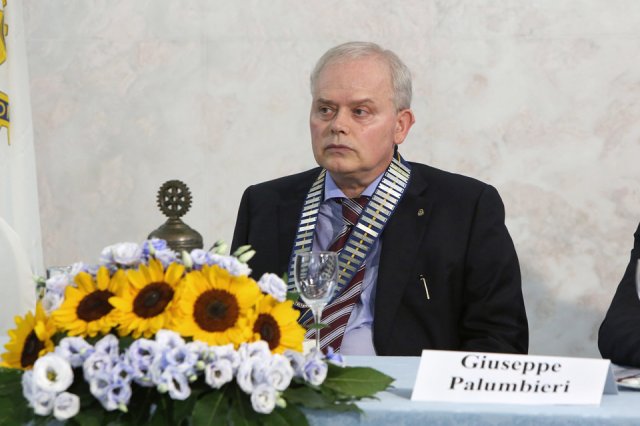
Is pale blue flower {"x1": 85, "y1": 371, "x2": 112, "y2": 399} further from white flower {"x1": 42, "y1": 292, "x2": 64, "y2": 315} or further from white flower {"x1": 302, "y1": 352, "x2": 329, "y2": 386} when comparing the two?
white flower {"x1": 302, "y1": 352, "x2": 329, "y2": 386}

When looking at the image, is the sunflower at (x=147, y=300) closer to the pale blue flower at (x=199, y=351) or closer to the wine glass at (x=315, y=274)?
the pale blue flower at (x=199, y=351)

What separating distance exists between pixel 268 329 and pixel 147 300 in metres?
0.18

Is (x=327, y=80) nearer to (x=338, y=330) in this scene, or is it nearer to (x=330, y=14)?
(x=338, y=330)

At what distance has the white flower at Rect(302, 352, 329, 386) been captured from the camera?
1.57 m

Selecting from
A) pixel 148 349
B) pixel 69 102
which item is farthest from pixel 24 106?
pixel 148 349

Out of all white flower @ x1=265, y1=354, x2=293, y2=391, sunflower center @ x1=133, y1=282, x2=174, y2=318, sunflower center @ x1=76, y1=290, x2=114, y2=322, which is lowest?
white flower @ x1=265, y1=354, x2=293, y2=391

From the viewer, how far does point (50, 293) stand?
164cm

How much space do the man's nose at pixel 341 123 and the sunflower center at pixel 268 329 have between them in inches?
54.7

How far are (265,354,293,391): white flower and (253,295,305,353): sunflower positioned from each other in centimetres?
5

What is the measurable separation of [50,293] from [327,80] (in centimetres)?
150

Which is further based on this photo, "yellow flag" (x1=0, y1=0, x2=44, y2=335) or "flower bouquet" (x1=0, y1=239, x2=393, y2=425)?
"yellow flag" (x1=0, y1=0, x2=44, y2=335)

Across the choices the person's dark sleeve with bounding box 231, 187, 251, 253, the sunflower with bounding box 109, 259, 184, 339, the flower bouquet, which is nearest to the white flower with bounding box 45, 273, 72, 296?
the flower bouquet

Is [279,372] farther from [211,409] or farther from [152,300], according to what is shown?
[152,300]

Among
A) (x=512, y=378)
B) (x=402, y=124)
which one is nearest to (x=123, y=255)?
(x=512, y=378)
